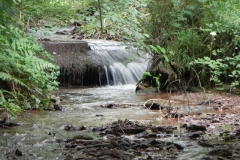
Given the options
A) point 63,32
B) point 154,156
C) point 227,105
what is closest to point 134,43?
point 227,105

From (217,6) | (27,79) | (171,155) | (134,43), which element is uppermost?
(217,6)

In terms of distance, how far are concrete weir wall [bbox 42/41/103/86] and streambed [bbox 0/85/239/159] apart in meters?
1.71

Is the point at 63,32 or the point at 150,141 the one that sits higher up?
the point at 63,32

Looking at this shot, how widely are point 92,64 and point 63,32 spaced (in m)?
4.65

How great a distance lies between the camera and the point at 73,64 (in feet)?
35.8

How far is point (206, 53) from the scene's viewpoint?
8.83 meters

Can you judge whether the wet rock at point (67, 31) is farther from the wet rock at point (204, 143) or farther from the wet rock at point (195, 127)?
the wet rock at point (204, 143)

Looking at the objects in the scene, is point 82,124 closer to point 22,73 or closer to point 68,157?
point 22,73

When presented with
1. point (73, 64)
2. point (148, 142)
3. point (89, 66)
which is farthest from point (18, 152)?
point (89, 66)

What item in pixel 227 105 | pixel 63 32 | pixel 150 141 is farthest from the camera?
pixel 63 32

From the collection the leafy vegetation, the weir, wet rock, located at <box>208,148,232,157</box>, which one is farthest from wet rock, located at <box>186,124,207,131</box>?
the weir

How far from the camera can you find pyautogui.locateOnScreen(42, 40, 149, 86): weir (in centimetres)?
1077

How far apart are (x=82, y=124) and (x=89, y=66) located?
5726 millimetres

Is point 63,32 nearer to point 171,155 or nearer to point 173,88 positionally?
point 173,88
